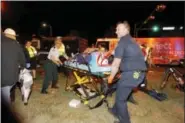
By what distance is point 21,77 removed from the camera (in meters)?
7.25

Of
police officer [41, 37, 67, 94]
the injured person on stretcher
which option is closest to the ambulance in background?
police officer [41, 37, 67, 94]

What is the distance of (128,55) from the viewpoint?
5289 mm

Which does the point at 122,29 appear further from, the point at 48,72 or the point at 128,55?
the point at 48,72

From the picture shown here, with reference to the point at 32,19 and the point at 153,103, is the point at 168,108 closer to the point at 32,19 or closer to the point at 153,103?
the point at 153,103

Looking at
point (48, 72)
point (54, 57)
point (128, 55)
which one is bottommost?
point (48, 72)

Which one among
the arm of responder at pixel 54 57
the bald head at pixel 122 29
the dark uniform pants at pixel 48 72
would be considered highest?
the bald head at pixel 122 29

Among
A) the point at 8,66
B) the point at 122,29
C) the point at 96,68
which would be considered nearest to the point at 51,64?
the point at 96,68

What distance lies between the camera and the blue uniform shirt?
206 inches

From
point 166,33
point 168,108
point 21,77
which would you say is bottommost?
point 168,108

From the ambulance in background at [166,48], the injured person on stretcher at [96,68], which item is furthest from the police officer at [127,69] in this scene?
the ambulance in background at [166,48]

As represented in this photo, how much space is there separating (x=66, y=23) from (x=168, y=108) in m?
44.8

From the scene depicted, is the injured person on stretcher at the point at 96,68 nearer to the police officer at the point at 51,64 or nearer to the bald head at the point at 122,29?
the police officer at the point at 51,64

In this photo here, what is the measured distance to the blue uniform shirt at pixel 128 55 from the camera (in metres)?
5.22

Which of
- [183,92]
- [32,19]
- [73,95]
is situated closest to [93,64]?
[73,95]
